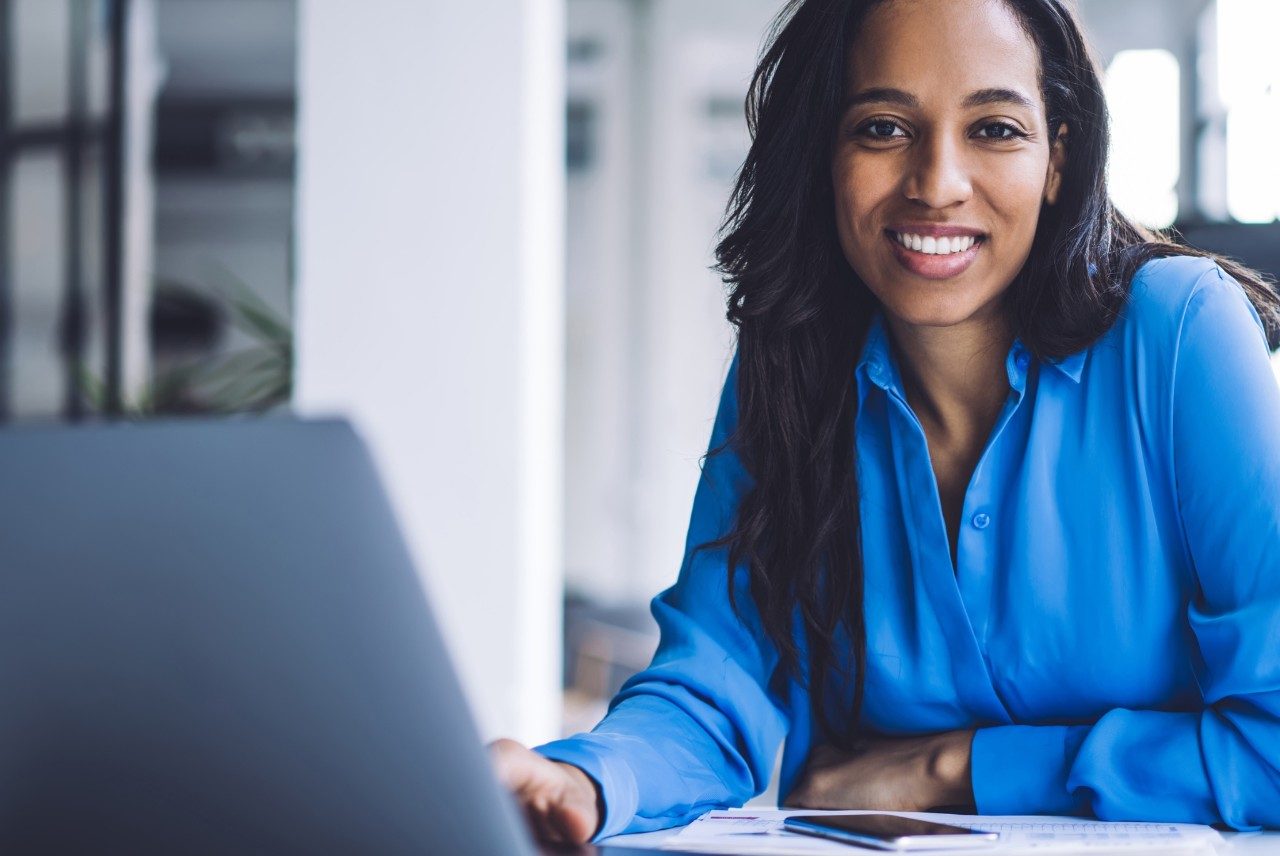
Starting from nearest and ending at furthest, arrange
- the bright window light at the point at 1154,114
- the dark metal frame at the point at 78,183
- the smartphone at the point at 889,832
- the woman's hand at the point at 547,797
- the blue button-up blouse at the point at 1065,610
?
1. the smartphone at the point at 889,832
2. the woman's hand at the point at 547,797
3. the blue button-up blouse at the point at 1065,610
4. the dark metal frame at the point at 78,183
5. the bright window light at the point at 1154,114

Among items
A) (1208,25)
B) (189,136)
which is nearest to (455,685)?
(1208,25)

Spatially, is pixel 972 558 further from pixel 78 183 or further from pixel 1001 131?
pixel 78 183

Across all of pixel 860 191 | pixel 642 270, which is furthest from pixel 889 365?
pixel 642 270

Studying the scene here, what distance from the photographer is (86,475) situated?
18.8 inches

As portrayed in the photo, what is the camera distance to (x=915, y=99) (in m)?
1.16

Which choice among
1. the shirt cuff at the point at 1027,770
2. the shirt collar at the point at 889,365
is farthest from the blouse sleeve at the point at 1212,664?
the shirt collar at the point at 889,365

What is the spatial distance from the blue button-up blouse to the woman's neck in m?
0.05

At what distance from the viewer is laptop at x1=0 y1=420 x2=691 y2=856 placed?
0.47 metres

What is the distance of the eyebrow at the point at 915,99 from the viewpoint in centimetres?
114

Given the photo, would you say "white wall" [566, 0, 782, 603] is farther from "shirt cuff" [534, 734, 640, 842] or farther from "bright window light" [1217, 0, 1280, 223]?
"shirt cuff" [534, 734, 640, 842]

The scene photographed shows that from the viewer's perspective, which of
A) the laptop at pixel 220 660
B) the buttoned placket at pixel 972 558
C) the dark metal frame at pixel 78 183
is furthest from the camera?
the dark metal frame at pixel 78 183

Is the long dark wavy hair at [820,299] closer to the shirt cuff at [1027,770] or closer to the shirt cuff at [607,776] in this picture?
the shirt cuff at [1027,770]

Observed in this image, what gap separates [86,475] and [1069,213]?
3.35 feet

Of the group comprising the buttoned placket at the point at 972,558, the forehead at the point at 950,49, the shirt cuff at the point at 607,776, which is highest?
the forehead at the point at 950,49
